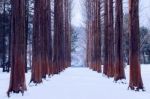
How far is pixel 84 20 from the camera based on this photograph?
3337 inches

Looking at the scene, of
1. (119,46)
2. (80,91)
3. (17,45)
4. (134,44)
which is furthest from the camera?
(119,46)

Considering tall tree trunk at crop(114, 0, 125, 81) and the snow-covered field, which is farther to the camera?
tall tree trunk at crop(114, 0, 125, 81)

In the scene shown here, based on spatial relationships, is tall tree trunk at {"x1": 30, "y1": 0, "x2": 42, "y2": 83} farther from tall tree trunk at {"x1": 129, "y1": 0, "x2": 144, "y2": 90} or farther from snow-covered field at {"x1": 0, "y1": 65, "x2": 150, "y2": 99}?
tall tree trunk at {"x1": 129, "y1": 0, "x2": 144, "y2": 90}

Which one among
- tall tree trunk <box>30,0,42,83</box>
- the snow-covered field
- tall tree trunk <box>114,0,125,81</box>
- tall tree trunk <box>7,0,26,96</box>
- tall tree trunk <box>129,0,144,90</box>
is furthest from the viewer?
tall tree trunk <box>114,0,125,81</box>

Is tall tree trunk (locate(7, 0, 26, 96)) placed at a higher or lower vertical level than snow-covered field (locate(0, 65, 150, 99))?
higher

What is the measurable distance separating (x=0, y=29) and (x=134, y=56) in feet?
115

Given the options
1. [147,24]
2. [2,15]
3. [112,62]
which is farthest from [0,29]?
[147,24]

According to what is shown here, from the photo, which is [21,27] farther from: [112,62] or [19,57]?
[112,62]

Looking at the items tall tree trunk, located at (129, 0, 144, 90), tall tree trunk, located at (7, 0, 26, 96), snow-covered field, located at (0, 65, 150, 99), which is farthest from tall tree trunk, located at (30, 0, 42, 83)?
tall tree trunk, located at (129, 0, 144, 90)

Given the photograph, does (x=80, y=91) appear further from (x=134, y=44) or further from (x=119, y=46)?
(x=119, y=46)

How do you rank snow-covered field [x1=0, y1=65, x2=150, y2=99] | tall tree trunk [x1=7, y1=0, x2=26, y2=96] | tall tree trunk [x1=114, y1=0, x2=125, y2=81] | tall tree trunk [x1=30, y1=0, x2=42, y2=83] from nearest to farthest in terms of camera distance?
snow-covered field [x1=0, y1=65, x2=150, y2=99] < tall tree trunk [x1=7, y1=0, x2=26, y2=96] < tall tree trunk [x1=30, y1=0, x2=42, y2=83] < tall tree trunk [x1=114, y1=0, x2=125, y2=81]

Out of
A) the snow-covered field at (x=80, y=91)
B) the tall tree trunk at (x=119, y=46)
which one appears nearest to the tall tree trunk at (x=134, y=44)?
the snow-covered field at (x=80, y=91)

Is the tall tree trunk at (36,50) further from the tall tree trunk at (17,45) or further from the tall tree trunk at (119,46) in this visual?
the tall tree trunk at (17,45)

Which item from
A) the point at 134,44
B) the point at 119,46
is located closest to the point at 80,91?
the point at 134,44
